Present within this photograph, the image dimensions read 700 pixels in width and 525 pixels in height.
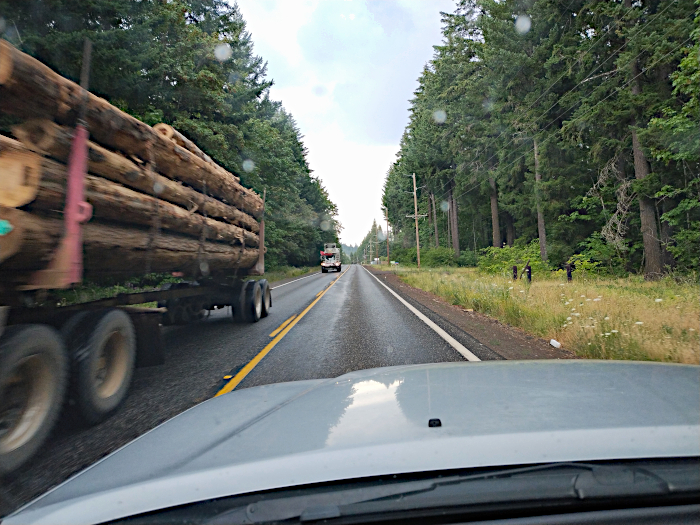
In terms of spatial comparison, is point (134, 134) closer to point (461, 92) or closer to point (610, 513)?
point (610, 513)

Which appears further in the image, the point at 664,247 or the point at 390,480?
the point at 664,247

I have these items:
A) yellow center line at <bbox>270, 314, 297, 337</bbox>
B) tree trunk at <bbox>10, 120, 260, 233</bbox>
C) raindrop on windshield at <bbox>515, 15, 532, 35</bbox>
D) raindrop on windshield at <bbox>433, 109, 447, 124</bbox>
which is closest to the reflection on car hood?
tree trunk at <bbox>10, 120, 260, 233</bbox>

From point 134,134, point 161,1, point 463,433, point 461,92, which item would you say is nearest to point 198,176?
point 134,134

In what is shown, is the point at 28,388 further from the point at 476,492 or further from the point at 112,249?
the point at 476,492

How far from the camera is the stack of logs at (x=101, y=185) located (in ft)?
10.1

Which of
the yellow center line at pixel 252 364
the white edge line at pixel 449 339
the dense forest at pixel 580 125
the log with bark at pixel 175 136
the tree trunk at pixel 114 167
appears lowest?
the white edge line at pixel 449 339

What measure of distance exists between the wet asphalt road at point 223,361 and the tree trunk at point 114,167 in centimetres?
239

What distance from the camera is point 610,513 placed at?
56.5 inches

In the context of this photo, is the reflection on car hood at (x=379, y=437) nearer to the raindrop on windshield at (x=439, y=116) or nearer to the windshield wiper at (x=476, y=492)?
the windshield wiper at (x=476, y=492)

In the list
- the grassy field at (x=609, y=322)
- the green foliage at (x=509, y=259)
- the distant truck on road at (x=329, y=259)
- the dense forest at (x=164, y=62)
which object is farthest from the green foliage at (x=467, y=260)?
the grassy field at (x=609, y=322)

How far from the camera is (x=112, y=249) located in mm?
4410

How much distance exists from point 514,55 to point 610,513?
28302mm

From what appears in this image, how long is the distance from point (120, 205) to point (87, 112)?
97 cm

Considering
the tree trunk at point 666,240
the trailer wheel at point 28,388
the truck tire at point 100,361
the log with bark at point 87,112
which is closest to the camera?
the trailer wheel at point 28,388
